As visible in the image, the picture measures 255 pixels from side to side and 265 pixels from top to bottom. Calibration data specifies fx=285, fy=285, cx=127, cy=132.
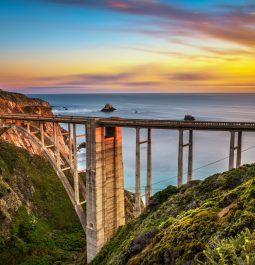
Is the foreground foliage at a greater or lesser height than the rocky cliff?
greater

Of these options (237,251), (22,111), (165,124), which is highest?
(165,124)

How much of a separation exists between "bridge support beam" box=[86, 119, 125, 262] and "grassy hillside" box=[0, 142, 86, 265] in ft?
15.1

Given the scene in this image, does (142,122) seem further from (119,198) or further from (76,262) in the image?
(76,262)

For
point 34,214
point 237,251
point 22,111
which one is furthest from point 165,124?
point 22,111

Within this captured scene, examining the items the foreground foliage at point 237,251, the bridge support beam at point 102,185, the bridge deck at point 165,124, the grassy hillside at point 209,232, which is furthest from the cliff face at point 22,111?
the foreground foliage at point 237,251

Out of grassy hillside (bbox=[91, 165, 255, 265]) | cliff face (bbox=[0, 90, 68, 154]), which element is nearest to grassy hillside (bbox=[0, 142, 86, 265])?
cliff face (bbox=[0, 90, 68, 154])

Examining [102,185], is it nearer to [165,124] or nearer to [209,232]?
[165,124]

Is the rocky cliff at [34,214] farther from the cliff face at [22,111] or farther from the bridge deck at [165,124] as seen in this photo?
the bridge deck at [165,124]

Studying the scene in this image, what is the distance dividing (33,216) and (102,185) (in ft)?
50.6

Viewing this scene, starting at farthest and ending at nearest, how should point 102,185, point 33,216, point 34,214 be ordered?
1. point 34,214
2. point 33,216
3. point 102,185

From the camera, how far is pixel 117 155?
91.7 ft

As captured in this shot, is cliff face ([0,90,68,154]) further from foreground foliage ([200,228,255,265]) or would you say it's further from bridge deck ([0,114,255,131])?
foreground foliage ([200,228,255,265])

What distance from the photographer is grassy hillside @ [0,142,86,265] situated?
101 ft

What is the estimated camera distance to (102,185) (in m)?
26.8
